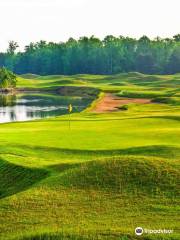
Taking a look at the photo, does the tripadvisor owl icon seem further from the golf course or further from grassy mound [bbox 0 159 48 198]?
grassy mound [bbox 0 159 48 198]

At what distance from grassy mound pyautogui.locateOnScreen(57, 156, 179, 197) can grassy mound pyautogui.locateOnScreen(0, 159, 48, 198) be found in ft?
5.71

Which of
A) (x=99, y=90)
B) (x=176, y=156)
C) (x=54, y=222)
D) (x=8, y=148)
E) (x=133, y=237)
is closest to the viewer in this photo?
(x=133, y=237)

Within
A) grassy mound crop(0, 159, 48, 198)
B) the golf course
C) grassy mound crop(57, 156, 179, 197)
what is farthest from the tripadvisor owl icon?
grassy mound crop(0, 159, 48, 198)

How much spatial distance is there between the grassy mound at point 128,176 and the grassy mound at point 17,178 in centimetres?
174

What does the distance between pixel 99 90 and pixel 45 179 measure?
96332 millimetres

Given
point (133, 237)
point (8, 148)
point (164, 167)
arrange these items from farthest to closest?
1. point (8, 148)
2. point (164, 167)
3. point (133, 237)

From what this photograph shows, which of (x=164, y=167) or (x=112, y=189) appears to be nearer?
(x=112, y=189)

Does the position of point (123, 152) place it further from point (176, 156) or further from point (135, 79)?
point (135, 79)

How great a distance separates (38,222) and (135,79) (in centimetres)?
13556

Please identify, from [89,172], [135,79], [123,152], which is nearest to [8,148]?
[123,152]

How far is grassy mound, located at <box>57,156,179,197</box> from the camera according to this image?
18844mm

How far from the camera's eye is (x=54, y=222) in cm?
1606

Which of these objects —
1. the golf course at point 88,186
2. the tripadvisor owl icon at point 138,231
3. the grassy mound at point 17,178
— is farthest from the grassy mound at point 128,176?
the tripadvisor owl icon at point 138,231

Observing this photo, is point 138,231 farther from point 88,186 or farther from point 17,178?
point 17,178
